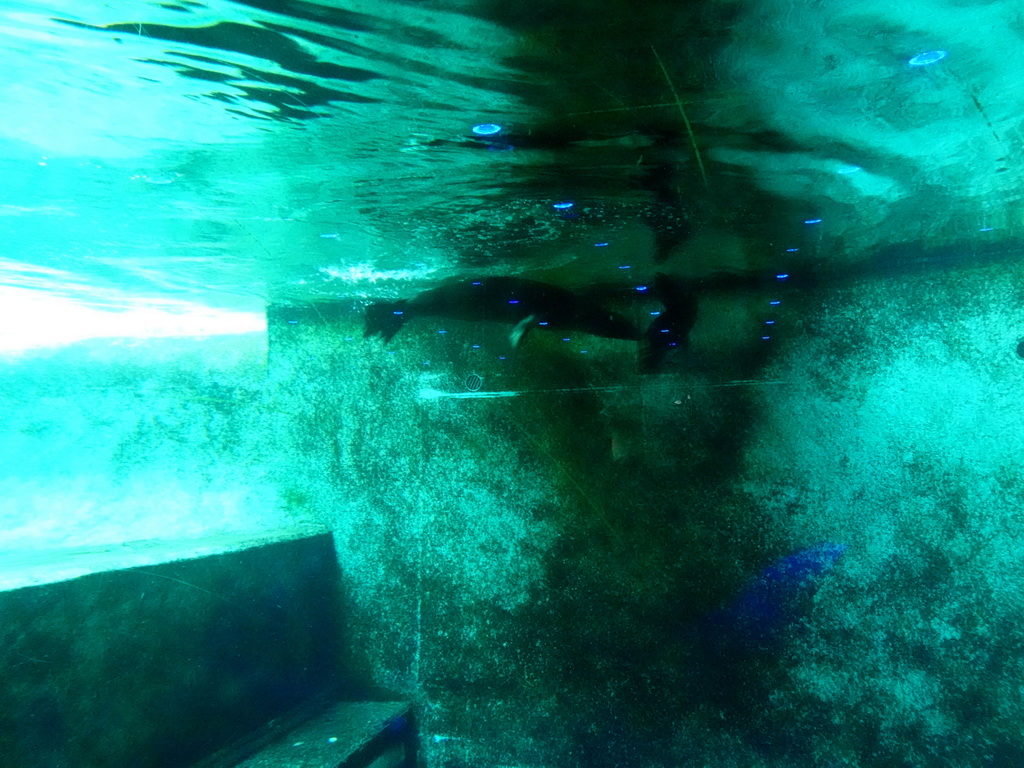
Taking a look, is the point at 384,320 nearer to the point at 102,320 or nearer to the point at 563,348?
the point at 563,348

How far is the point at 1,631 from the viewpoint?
8.43 feet

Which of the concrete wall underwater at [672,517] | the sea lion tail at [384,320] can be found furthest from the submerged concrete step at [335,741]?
the sea lion tail at [384,320]

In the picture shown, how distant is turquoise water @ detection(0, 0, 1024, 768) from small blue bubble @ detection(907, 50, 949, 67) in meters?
0.03

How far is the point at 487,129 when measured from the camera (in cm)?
224

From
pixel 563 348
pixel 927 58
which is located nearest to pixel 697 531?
pixel 563 348

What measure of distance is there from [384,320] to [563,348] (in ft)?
5.20

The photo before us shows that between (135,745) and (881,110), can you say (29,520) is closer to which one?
(135,745)

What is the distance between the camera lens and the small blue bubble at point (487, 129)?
2.21 metres

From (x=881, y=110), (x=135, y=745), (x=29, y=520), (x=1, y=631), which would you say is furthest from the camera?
(x=29, y=520)

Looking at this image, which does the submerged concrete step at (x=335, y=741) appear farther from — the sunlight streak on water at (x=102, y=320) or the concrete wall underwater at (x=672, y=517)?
the sunlight streak on water at (x=102, y=320)

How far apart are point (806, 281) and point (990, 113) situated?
200 cm

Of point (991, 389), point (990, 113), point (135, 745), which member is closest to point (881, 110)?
point (990, 113)

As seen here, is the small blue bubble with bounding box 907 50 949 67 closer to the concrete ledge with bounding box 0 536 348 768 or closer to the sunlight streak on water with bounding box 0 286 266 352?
the concrete ledge with bounding box 0 536 348 768

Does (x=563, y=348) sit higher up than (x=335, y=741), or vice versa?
(x=563, y=348)
